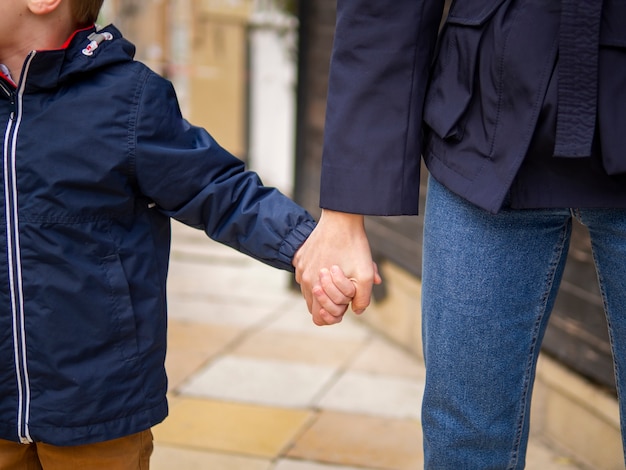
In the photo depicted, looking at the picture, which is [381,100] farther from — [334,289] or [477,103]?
[334,289]

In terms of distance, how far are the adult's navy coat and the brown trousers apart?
0.71 metres

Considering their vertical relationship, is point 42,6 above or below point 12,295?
above

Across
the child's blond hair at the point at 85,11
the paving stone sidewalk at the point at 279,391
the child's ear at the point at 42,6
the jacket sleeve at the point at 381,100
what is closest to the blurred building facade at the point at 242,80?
the paving stone sidewalk at the point at 279,391

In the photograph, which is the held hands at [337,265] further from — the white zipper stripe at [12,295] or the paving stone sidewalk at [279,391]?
the paving stone sidewalk at [279,391]

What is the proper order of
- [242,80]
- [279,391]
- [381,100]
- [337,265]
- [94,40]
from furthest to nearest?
[242,80] → [279,391] → [94,40] → [337,265] → [381,100]

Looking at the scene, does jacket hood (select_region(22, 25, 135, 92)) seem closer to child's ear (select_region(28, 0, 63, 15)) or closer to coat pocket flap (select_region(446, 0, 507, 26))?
child's ear (select_region(28, 0, 63, 15))

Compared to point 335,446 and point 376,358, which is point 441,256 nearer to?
point 335,446

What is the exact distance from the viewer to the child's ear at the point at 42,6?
1.85 m

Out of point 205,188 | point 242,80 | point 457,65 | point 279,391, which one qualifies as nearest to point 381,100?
point 457,65

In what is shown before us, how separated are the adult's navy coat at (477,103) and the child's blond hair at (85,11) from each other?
574 mm

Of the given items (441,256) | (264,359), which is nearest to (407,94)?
(441,256)

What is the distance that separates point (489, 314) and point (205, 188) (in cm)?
65

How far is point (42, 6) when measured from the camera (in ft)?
6.10

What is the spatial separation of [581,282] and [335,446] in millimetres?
995
